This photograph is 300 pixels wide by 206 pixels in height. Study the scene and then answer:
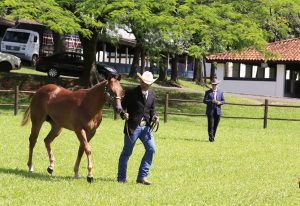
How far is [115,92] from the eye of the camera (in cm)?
916

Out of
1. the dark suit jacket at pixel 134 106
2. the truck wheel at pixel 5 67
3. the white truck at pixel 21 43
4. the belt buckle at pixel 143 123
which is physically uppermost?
the white truck at pixel 21 43

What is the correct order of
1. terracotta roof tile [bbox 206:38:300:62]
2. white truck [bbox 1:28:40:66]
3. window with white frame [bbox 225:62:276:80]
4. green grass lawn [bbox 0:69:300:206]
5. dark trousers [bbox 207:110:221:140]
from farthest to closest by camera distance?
window with white frame [bbox 225:62:276:80]
terracotta roof tile [bbox 206:38:300:62]
white truck [bbox 1:28:40:66]
dark trousers [bbox 207:110:221:140]
green grass lawn [bbox 0:69:300:206]

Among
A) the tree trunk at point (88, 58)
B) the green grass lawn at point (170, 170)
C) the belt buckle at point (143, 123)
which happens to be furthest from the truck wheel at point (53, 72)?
the belt buckle at point (143, 123)

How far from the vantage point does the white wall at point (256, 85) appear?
44594 millimetres

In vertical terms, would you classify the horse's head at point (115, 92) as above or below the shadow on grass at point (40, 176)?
above

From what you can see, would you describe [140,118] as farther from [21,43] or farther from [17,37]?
[17,37]

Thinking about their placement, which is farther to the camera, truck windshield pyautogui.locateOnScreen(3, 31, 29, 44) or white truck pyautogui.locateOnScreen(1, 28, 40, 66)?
truck windshield pyautogui.locateOnScreen(3, 31, 29, 44)

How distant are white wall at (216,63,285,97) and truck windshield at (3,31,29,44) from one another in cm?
1532

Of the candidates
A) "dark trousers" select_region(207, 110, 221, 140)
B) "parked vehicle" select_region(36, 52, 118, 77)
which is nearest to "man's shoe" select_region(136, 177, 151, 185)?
"dark trousers" select_region(207, 110, 221, 140)

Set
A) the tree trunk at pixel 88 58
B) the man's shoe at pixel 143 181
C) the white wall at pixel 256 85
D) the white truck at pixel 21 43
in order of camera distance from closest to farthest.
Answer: the man's shoe at pixel 143 181, the tree trunk at pixel 88 58, the white truck at pixel 21 43, the white wall at pixel 256 85

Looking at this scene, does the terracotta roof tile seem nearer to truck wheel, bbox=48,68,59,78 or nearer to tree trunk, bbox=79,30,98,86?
truck wheel, bbox=48,68,59,78

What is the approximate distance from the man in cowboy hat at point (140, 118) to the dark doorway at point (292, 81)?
3712cm

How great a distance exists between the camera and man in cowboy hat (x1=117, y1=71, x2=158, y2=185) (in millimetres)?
9398

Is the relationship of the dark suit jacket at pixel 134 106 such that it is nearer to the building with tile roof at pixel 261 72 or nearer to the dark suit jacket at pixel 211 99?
the dark suit jacket at pixel 211 99
